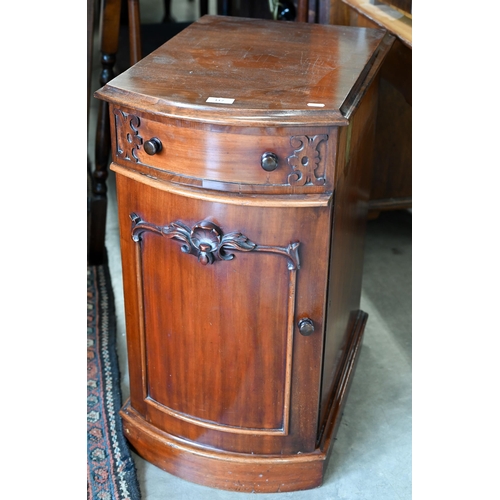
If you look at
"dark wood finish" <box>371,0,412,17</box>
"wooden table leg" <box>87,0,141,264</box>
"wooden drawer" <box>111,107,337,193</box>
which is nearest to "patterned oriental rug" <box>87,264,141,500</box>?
"wooden table leg" <box>87,0,141,264</box>

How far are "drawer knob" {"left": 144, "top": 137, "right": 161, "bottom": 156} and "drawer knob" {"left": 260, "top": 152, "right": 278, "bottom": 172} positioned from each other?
0.17 metres

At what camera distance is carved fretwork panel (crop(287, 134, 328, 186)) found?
104 centimetres

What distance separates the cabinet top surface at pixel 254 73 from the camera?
103 centimetres

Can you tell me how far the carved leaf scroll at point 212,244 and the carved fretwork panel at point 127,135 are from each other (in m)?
0.14

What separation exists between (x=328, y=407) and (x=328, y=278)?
37 cm

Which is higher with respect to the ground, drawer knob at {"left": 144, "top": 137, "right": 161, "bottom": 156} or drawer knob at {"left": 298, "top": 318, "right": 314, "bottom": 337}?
drawer knob at {"left": 144, "top": 137, "right": 161, "bottom": 156}

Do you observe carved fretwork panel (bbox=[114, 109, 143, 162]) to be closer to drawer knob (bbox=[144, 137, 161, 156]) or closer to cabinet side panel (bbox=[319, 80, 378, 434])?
drawer knob (bbox=[144, 137, 161, 156])

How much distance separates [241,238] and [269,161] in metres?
0.15

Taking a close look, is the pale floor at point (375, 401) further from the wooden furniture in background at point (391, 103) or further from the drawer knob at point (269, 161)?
the drawer knob at point (269, 161)

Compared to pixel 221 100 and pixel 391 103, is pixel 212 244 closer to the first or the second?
pixel 221 100

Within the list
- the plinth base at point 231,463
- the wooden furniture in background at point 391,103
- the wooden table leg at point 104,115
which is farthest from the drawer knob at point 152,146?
the wooden table leg at point 104,115

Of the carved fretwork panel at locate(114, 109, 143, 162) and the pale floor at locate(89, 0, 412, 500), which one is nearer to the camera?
the carved fretwork panel at locate(114, 109, 143, 162)

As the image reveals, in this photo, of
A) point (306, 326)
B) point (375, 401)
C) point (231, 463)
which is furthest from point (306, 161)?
point (375, 401)
